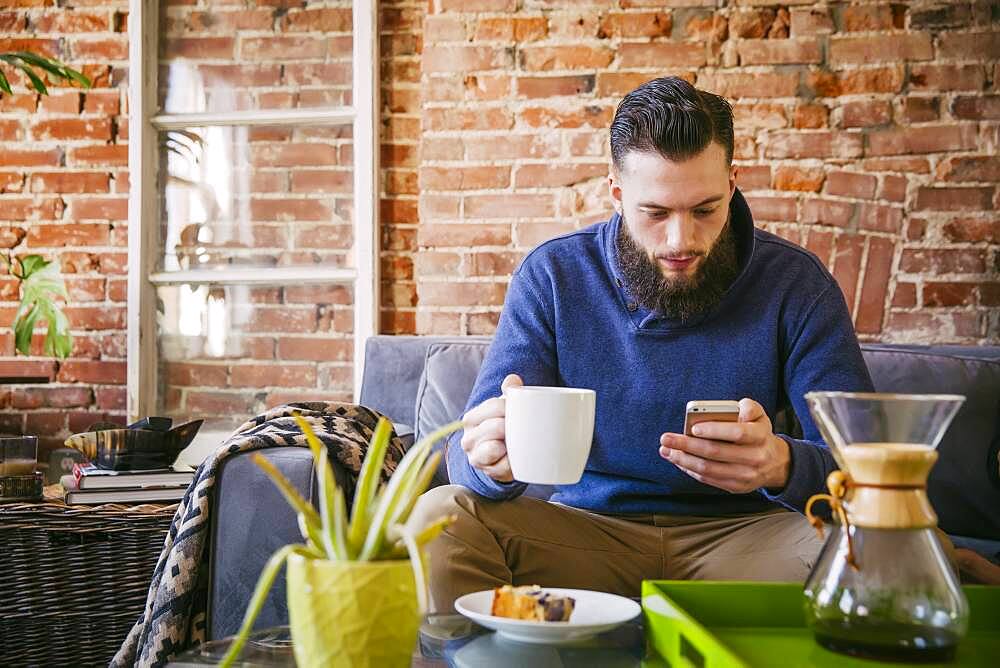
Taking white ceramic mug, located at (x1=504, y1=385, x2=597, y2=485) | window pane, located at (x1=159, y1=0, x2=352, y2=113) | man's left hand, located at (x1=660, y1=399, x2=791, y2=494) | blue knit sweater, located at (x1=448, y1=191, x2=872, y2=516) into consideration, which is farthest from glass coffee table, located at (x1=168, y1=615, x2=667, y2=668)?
window pane, located at (x1=159, y1=0, x2=352, y2=113)

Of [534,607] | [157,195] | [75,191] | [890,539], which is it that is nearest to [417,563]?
[534,607]

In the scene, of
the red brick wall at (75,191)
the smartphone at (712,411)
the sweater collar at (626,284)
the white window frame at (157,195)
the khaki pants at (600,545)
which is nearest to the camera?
the smartphone at (712,411)

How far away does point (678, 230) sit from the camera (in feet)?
5.27

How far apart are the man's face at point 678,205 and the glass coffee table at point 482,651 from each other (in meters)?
0.72

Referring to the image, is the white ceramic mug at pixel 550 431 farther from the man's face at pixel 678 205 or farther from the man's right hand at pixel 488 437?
the man's face at pixel 678 205

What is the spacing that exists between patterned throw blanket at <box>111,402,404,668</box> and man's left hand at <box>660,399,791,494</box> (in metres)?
0.54

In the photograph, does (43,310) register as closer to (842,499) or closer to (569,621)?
(569,621)

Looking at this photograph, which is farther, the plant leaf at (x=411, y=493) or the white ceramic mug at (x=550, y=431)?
the white ceramic mug at (x=550, y=431)

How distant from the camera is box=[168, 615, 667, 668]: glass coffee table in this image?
936 mm

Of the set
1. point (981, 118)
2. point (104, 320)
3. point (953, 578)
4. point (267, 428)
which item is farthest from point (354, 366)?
point (953, 578)

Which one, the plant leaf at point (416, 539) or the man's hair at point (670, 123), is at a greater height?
the man's hair at point (670, 123)

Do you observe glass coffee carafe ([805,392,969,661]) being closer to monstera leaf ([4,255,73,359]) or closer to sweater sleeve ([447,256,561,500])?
sweater sleeve ([447,256,561,500])

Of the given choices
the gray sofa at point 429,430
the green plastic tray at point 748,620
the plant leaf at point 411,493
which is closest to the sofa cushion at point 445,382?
the gray sofa at point 429,430

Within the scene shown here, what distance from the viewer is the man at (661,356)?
1562 mm
